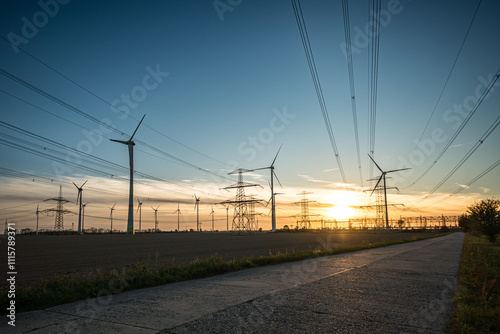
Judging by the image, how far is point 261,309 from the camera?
7.25 metres

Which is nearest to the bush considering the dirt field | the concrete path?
the dirt field

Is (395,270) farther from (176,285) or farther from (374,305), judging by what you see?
(176,285)

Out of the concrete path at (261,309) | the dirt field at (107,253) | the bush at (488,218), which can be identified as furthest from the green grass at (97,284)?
the bush at (488,218)

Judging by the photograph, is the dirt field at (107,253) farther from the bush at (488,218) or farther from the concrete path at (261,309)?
the bush at (488,218)

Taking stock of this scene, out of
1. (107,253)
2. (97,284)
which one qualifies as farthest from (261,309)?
(107,253)

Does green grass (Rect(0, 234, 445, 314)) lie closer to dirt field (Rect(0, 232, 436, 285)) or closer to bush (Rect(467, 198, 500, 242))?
dirt field (Rect(0, 232, 436, 285))

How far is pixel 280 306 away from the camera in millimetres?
7531

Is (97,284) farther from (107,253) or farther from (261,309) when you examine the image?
(107,253)

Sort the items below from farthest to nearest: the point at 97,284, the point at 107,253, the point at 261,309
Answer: the point at 107,253, the point at 97,284, the point at 261,309

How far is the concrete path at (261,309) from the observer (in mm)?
6152

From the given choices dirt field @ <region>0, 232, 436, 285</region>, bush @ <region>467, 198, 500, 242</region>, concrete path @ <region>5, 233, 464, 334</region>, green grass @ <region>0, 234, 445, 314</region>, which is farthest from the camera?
bush @ <region>467, 198, 500, 242</region>

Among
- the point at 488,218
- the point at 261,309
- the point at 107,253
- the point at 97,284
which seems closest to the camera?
the point at 261,309

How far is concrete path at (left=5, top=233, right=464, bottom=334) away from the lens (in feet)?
20.2

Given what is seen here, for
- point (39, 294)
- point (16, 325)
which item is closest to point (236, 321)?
point (16, 325)
